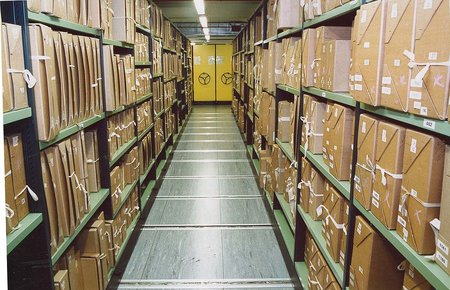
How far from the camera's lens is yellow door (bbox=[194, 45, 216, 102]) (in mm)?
16125

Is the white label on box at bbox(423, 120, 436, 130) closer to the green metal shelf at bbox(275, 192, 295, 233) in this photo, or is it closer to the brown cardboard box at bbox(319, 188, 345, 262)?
the brown cardboard box at bbox(319, 188, 345, 262)

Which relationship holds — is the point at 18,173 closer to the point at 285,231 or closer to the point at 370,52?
the point at 370,52

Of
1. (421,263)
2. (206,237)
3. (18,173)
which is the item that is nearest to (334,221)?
(421,263)

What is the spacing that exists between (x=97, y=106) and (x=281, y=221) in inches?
79.9

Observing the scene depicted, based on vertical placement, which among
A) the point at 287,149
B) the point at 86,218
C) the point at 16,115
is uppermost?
the point at 16,115

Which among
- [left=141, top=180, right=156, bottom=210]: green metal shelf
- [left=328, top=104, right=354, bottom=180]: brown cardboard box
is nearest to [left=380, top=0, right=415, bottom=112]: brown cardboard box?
[left=328, top=104, right=354, bottom=180]: brown cardboard box

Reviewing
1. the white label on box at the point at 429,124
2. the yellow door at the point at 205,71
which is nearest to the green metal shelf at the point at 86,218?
the white label on box at the point at 429,124

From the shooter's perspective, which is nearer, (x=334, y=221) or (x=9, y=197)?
(x=9, y=197)

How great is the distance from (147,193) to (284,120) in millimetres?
1928

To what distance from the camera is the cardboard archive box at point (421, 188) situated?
119 cm

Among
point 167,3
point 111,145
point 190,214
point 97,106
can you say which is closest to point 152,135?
point 190,214

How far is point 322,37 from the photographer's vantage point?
2350 millimetres

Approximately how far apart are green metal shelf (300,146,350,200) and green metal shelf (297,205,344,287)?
0.40m

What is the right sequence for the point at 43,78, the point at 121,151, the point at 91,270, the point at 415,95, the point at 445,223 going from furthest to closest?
the point at 121,151 → the point at 91,270 → the point at 43,78 → the point at 415,95 → the point at 445,223
